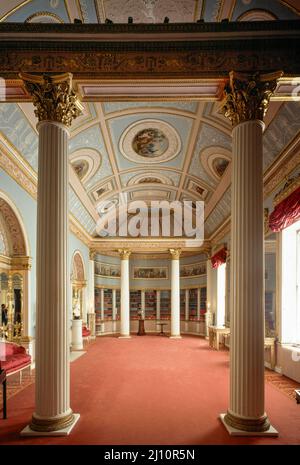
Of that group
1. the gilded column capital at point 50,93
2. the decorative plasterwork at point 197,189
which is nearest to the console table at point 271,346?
the decorative plasterwork at point 197,189

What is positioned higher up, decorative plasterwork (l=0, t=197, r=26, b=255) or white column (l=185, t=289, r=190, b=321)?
decorative plasterwork (l=0, t=197, r=26, b=255)

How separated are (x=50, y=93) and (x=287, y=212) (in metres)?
5.63

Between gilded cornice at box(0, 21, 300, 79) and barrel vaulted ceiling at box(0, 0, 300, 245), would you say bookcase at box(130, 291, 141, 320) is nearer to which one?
barrel vaulted ceiling at box(0, 0, 300, 245)

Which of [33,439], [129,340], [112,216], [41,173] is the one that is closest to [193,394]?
[33,439]

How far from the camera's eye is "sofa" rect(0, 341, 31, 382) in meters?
7.91

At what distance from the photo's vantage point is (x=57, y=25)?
5.62 metres

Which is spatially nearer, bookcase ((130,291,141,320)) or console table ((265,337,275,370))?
console table ((265,337,275,370))

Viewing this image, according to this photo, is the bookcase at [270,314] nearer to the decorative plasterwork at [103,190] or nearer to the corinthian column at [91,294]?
the decorative plasterwork at [103,190]

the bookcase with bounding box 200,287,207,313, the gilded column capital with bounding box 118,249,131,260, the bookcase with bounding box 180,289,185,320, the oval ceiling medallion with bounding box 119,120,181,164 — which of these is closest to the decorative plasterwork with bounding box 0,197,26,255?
the oval ceiling medallion with bounding box 119,120,181,164

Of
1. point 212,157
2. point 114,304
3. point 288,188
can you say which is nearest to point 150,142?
point 212,157

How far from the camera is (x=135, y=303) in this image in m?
22.4

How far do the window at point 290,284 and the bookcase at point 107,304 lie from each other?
44.2 feet

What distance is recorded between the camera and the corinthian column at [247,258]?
17.4 ft

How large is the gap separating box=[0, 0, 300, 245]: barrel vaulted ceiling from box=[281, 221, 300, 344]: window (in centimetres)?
198
